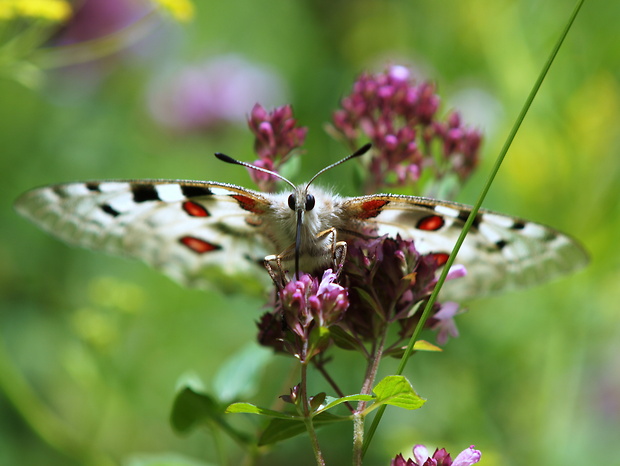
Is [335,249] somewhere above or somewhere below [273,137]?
below

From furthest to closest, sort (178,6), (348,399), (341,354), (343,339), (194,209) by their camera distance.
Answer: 1. (341,354)
2. (178,6)
3. (194,209)
4. (343,339)
5. (348,399)

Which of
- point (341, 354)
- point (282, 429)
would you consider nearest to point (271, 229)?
point (282, 429)

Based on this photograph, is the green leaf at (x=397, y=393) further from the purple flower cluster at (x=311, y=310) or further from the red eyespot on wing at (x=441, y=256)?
the red eyespot on wing at (x=441, y=256)

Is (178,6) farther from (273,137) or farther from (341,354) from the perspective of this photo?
(341,354)

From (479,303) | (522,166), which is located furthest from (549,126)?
(479,303)

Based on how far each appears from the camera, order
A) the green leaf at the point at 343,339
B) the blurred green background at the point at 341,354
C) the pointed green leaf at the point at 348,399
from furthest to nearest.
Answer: the blurred green background at the point at 341,354
the green leaf at the point at 343,339
the pointed green leaf at the point at 348,399

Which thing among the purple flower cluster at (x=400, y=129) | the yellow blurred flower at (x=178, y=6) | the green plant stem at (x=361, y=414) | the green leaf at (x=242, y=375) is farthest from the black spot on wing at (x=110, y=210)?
the yellow blurred flower at (x=178, y=6)
